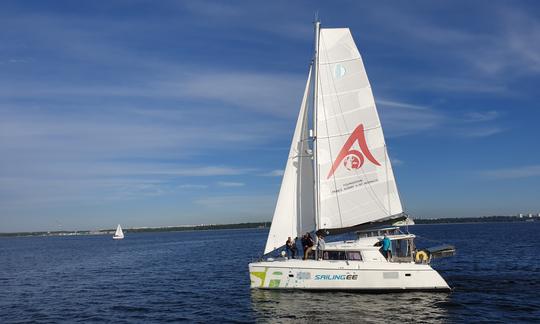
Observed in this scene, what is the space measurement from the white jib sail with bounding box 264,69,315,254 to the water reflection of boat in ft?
12.6

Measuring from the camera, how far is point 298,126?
28484 mm

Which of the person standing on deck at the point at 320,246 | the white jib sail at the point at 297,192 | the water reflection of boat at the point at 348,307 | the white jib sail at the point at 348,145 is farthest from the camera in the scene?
the white jib sail at the point at 297,192

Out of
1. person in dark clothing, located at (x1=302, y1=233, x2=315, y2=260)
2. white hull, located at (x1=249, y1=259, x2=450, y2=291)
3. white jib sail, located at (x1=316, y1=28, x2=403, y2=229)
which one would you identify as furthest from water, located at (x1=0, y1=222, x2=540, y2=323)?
white jib sail, located at (x1=316, y1=28, x2=403, y2=229)

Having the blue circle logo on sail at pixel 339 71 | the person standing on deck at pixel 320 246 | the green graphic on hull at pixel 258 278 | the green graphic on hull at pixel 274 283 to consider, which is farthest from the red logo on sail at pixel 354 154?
the green graphic on hull at pixel 258 278

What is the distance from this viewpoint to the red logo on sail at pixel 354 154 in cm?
2722

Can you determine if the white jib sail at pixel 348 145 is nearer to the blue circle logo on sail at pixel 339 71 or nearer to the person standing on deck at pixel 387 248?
the blue circle logo on sail at pixel 339 71

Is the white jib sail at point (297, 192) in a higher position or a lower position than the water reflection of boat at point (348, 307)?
higher

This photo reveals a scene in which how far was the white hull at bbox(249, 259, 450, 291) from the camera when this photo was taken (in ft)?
81.9

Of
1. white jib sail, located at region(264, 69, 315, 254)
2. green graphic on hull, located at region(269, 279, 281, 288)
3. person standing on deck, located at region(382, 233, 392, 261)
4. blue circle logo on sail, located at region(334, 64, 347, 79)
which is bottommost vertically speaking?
green graphic on hull, located at region(269, 279, 281, 288)

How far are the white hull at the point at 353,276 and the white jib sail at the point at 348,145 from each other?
2.82 m

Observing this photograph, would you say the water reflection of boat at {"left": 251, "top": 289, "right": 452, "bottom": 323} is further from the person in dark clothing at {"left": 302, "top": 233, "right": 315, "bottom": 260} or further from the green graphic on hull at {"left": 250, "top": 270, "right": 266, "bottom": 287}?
the person in dark clothing at {"left": 302, "top": 233, "right": 315, "bottom": 260}

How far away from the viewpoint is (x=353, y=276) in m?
25.2

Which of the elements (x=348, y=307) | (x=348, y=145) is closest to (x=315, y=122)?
(x=348, y=145)

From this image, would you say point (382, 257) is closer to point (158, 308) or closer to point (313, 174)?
point (313, 174)
